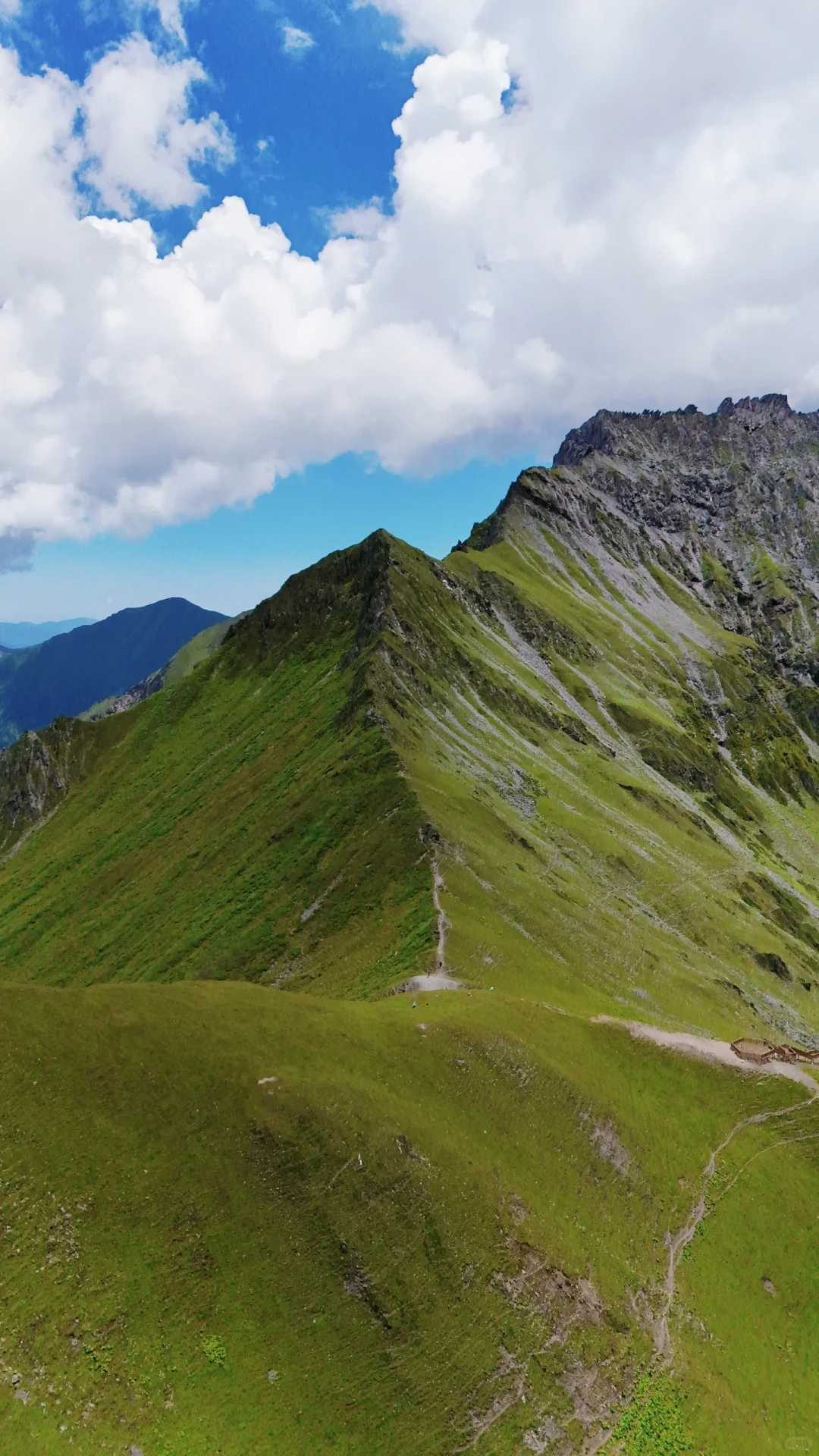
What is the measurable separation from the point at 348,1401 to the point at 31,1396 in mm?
12672

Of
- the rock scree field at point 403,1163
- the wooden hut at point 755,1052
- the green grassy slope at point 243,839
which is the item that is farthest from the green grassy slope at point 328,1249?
the green grassy slope at point 243,839

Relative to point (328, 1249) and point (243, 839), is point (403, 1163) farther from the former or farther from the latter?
point (243, 839)

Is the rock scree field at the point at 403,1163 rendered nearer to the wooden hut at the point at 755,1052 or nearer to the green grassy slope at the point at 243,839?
the green grassy slope at the point at 243,839

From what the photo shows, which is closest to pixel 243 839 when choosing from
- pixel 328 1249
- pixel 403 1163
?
pixel 403 1163

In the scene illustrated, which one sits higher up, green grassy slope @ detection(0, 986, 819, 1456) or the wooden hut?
green grassy slope @ detection(0, 986, 819, 1456)

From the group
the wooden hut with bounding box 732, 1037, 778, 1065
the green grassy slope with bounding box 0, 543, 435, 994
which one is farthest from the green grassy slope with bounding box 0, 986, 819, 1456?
the green grassy slope with bounding box 0, 543, 435, 994

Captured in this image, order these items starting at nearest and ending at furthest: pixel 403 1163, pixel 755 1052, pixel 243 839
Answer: pixel 403 1163, pixel 755 1052, pixel 243 839

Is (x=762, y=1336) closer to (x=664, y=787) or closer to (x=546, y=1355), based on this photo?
(x=546, y=1355)

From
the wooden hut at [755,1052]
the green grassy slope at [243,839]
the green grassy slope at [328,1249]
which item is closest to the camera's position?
the green grassy slope at [328,1249]

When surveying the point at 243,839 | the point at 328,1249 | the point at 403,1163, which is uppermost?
the point at 243,839

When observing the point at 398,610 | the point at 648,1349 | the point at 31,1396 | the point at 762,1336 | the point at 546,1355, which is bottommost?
the point at 762,1336

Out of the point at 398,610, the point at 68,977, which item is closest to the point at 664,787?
the point at 398,610

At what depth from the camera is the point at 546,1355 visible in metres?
35.3

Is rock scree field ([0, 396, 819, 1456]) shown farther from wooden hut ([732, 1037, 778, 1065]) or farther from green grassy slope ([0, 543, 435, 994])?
wooden hut ([732, 1037, 778, 1065])
